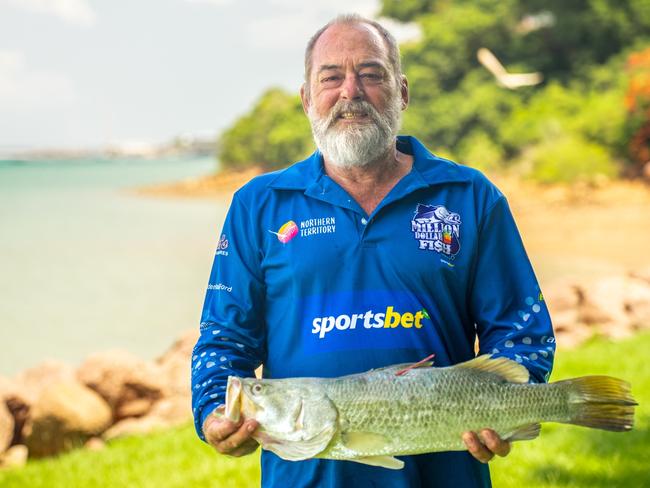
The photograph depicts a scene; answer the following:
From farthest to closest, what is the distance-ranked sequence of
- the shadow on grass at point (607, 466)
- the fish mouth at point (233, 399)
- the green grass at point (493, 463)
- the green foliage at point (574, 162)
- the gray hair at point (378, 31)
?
1. the green foliage at point (574, 162)
2. the green grass at point (493, 463)
3. the shadow on grass at point (607, 466)
4. the gray hair at point (378, 31)
5. the fish mouth at point (233, 399)

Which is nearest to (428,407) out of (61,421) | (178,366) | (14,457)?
(61,421)

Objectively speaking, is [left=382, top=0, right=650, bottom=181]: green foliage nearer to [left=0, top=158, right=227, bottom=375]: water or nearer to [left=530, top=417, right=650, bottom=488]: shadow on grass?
[left=0, top=158, right=227, bottom=375]: water

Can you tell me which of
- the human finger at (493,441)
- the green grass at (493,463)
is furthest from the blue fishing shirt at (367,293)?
the green grass at (493,463)

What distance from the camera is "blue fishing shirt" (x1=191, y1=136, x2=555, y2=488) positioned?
259cm

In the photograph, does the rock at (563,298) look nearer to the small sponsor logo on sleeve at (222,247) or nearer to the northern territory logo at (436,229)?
the northern territory logo at (436,229)

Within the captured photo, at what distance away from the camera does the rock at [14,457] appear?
786cm

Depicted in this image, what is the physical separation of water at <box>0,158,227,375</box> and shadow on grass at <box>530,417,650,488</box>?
416 inches

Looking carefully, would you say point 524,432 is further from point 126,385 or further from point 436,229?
point 126,385

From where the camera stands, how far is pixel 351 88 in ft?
9.00

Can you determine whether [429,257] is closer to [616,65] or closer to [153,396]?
[153,396]

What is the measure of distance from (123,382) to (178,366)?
4.03ft

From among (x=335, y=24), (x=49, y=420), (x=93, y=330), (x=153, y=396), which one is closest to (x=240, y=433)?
(x=335, y=24)

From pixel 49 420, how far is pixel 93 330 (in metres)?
10.4

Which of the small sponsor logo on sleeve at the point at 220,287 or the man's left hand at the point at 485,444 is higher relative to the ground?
the small sponsor logo on sleeve at the point at 220,287
